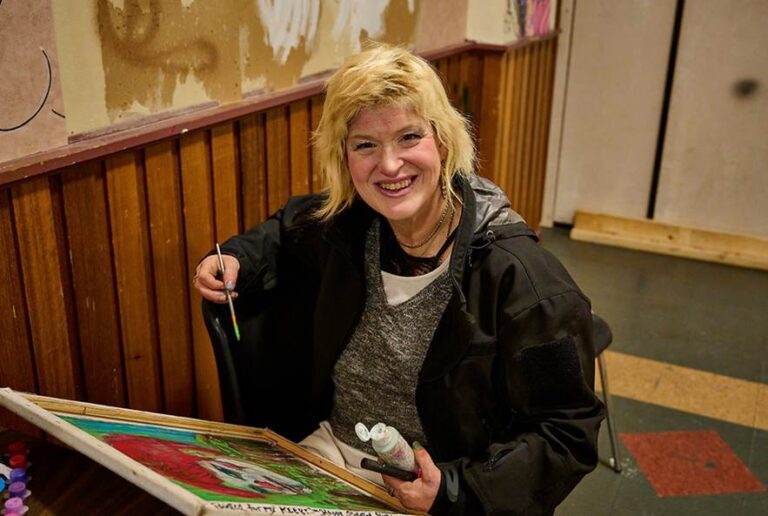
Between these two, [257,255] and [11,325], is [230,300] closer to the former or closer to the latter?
[257,255]

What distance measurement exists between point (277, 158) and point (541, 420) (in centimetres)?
129

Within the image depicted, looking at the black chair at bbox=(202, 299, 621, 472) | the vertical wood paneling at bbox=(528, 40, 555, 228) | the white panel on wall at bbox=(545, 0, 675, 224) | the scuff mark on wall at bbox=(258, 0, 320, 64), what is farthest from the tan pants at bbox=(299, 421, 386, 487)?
the white panel on wall at bbox=(545, 0, 675, 224)

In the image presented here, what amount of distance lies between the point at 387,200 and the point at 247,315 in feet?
1.49

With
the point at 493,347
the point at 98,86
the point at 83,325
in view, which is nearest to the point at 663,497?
the point at 493,347

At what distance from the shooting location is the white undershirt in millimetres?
1692

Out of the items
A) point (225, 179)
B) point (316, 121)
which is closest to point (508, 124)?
point (316, 121)

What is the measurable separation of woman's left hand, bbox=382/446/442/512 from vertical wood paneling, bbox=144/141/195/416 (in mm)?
889

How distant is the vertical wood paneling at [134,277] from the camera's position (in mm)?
1803

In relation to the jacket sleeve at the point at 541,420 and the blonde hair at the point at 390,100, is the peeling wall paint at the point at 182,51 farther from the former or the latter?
the jacket sleeve at the point at 541,420

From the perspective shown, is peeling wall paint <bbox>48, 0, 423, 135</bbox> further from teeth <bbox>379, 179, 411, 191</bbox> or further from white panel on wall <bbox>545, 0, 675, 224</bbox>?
white panel on wall <bbox>545, 0, 675, 224</bbox>

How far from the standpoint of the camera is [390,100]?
5.23 feet

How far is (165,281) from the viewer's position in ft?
6.59

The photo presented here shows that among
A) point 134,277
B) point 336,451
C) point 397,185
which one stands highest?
point 397,185

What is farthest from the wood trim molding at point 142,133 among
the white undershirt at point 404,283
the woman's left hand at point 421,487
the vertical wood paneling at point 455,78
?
the vertical wood paneling at point 455,78
